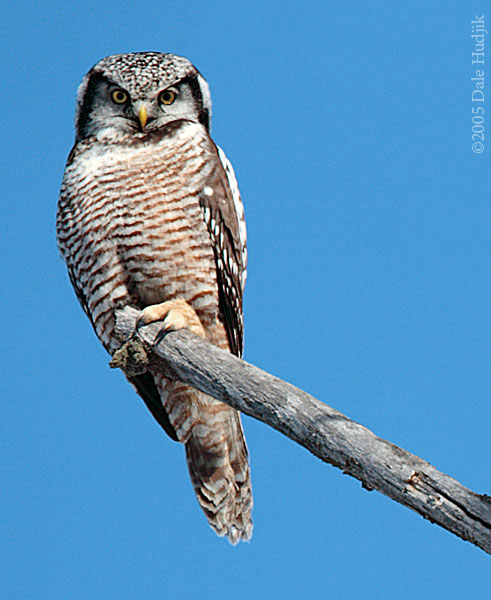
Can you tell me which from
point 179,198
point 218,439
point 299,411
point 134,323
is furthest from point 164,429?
point 299,411

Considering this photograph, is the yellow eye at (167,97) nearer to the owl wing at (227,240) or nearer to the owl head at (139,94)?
the owl head at (139,94)

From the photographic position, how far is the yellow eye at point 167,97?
3.93 meters

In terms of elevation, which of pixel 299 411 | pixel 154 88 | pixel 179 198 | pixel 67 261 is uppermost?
pixel 154 88

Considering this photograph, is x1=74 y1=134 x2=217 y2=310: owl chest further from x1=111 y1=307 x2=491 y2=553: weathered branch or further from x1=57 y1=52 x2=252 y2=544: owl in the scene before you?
x1=111 y1=307 x2=491 y2=553: weathered branch

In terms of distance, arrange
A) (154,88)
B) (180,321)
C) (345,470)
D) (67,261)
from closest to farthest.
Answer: (345,470) → (180,321) → (154,88) → (67,261)

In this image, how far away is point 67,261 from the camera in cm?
416

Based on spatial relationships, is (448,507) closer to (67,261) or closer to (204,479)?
(204,479)

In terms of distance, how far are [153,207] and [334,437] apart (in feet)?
4.83

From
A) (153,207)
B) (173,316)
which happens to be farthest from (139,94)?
(173,316)

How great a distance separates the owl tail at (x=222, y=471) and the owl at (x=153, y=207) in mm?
181

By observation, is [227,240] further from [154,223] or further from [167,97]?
[167,97]

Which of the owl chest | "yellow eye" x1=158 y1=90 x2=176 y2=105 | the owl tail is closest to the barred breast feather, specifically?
the owl chest

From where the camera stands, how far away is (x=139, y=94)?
3.85 meters

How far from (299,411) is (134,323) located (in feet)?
→ 3.62
